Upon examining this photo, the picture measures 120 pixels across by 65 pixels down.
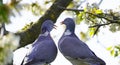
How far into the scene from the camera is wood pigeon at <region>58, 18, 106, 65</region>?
3.84 meters

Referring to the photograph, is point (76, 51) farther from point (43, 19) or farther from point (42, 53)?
point (43, 19)

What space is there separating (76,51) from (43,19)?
4.29ft

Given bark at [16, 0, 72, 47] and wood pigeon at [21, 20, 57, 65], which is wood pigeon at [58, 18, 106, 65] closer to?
wood pigeon at [21, 20, 57, 65]

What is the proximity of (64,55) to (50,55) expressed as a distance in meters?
0.19

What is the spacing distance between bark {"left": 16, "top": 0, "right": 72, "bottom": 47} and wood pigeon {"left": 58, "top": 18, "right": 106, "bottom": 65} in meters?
0.72

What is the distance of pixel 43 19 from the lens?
513cm

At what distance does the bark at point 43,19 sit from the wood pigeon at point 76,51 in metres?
0.72

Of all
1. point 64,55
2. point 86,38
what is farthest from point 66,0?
point 64,55

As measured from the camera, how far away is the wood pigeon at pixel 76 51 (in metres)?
3.84

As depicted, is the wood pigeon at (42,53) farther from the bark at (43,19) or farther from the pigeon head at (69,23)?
the bark at (43,19)

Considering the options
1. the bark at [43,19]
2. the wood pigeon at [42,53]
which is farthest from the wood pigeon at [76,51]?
the bark at [43,19]

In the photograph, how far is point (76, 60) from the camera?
388 cm

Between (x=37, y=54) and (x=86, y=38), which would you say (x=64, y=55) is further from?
(x=86, y=38)

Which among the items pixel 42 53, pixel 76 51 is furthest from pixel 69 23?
pixel 42 53
